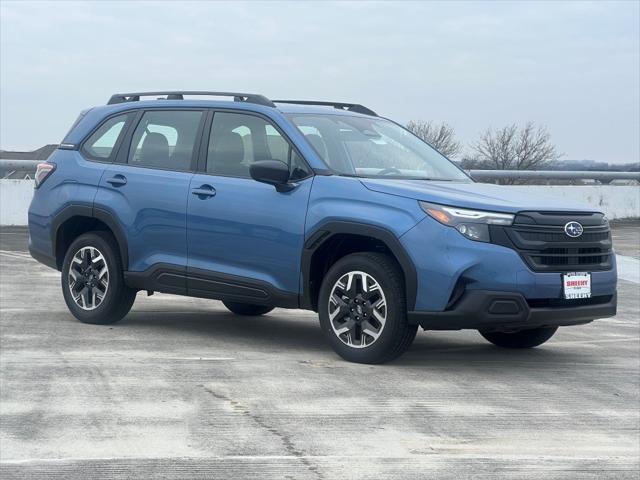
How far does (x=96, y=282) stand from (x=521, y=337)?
333cm

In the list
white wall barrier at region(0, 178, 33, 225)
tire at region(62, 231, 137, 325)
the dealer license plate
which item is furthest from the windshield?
white wall barrier at region(0, 178, 33, 225)

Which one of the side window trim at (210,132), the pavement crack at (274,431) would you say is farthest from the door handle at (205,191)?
the pavement crack at (274,431)

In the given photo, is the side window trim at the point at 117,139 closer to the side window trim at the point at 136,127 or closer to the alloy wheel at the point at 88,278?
the side window trim at the point at 136,127

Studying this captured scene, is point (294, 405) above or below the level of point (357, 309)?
below

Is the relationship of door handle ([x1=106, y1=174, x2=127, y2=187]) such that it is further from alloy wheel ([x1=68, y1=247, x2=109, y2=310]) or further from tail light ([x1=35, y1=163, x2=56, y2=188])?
tail light ([x1=35, y1=163, x2=56, y2=188])

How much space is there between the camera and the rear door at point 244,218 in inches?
329

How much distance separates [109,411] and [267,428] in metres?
0.90

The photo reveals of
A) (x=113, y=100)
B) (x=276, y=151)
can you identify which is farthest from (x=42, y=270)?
(x=276, y=151)

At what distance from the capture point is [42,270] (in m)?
14.2

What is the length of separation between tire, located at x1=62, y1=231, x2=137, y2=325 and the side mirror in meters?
1.72

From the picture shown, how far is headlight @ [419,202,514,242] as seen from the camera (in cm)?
756

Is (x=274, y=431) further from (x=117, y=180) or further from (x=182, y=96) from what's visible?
(x=182, y=96)

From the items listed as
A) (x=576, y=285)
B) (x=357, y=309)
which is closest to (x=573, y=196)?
(x=576, y=285)

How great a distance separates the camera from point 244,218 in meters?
8.58
